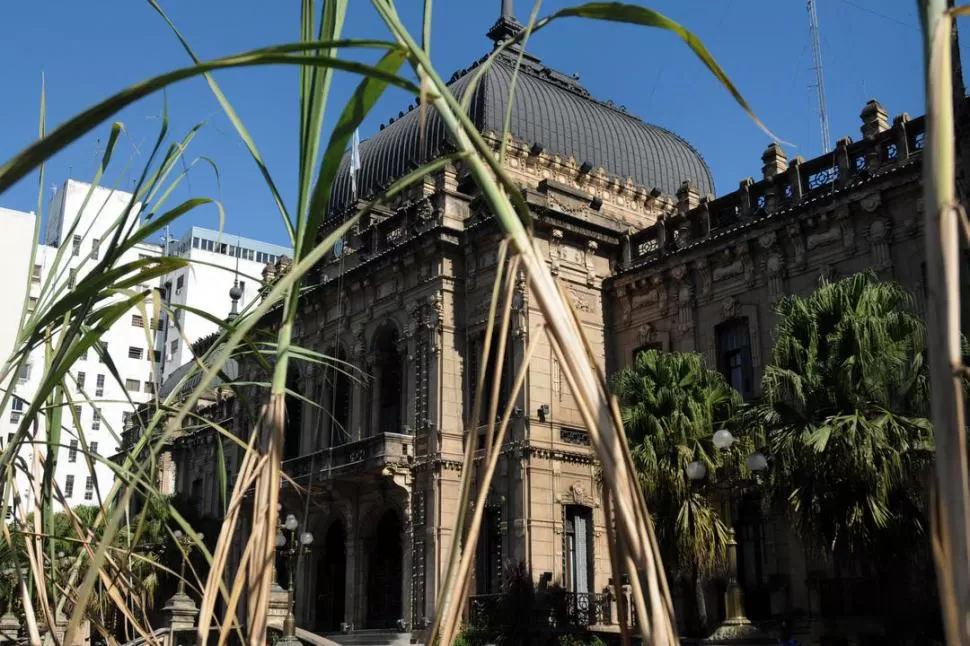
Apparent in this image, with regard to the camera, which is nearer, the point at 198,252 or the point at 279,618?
the point at 279,618

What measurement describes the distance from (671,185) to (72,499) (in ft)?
183

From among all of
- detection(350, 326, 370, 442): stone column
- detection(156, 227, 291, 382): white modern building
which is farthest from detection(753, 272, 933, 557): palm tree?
detection(156, 227, 291, 382): white modern building

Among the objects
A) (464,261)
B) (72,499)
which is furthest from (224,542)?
(72,499)

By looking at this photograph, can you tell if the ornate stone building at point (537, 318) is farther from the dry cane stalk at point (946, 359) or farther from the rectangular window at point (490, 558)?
the dry cane stalk at point (946, 359)

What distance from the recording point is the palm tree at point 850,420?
47.0ft

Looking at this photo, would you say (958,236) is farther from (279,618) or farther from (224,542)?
(279,618)

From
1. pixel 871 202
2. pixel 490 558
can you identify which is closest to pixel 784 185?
pixel 871 202

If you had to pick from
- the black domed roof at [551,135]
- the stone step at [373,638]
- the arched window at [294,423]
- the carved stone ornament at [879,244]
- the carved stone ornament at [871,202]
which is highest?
the black domed roof at [551,135]

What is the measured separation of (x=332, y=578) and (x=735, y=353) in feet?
45.8

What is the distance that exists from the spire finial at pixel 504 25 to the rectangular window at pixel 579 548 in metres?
17.3

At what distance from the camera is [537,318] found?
80.9ft

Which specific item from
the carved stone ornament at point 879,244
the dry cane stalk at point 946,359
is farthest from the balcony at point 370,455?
the dry cane stalk at point 946,359

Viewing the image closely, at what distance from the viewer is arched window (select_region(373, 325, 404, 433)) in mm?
28844

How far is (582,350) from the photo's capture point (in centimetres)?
208
